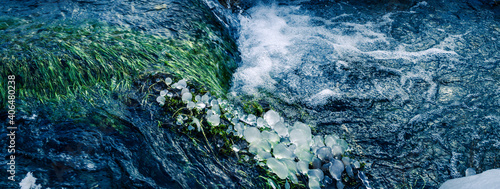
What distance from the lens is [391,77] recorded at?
3.99 metres

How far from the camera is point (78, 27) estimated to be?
3621 millimetres

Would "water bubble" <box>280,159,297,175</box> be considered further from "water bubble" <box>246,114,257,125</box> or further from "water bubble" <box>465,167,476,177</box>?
"water bubble" <box>465,167,476,177</box>

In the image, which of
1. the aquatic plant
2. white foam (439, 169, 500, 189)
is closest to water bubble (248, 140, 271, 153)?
the aquatic plant

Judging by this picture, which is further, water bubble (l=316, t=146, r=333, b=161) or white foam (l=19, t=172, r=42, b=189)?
water bubble (l=316, t=146, r=333, b=161)

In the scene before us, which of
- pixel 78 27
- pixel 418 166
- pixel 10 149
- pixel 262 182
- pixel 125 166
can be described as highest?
pixel 78 27

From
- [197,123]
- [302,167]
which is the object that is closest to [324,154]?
[302,167]

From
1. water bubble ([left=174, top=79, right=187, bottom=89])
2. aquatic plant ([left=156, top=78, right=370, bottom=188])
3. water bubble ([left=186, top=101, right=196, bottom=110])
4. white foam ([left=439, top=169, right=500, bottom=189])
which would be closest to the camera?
white foam ([left=439, top=169, right=500, bottom=189])

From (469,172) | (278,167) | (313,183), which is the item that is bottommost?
(469,172)

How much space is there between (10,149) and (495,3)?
26.8ft

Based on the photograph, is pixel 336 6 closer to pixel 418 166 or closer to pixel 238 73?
pixel 238 73

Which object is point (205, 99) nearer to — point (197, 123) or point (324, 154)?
point (197, 123)

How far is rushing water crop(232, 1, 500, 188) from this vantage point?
2854mm

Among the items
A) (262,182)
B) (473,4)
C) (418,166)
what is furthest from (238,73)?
(473,4)

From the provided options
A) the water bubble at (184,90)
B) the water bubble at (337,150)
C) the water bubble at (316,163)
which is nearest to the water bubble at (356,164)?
the water bubble at (337,150)
